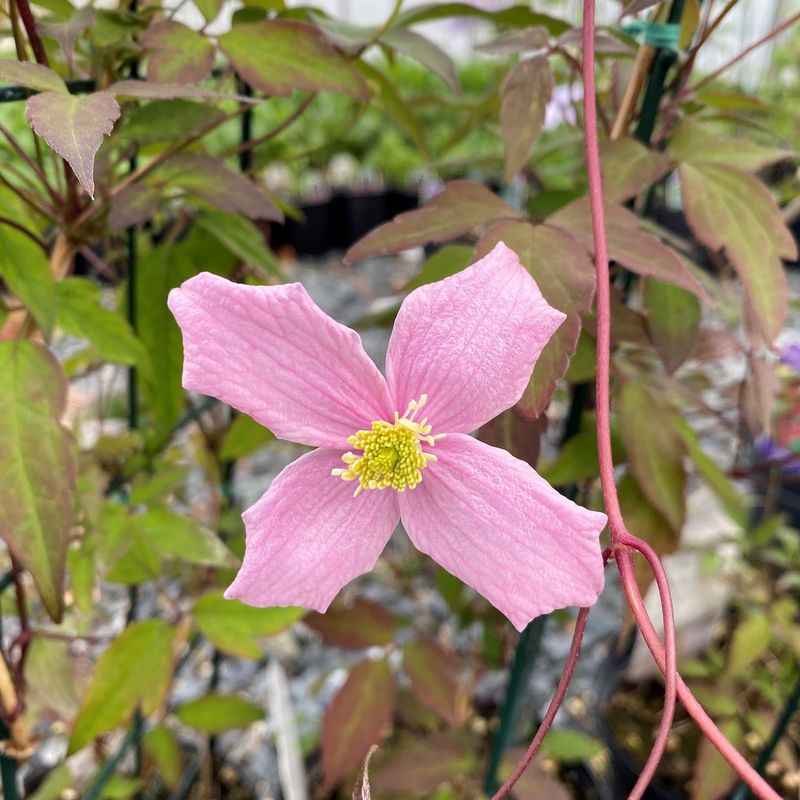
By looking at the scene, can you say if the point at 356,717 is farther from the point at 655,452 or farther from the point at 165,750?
the point at 655,452

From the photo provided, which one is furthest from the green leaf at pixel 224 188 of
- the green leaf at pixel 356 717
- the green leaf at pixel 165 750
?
the green leaf at pixel 165 750

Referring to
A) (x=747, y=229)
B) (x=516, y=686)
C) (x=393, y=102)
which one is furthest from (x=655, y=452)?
(x=393, y=102)

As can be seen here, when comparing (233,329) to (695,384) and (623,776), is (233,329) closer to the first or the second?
(695,384)

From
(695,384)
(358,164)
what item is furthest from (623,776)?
(358,164)

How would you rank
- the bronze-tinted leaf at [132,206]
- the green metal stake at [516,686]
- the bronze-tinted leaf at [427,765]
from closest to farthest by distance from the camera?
the bronze-tinted leaf at [132,206] < the green metal stake at [516,686] < the bronze-tinted leaf at [427,765]

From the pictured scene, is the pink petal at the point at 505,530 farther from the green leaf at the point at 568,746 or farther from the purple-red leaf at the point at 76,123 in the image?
the green leaf at the point at 568,746
